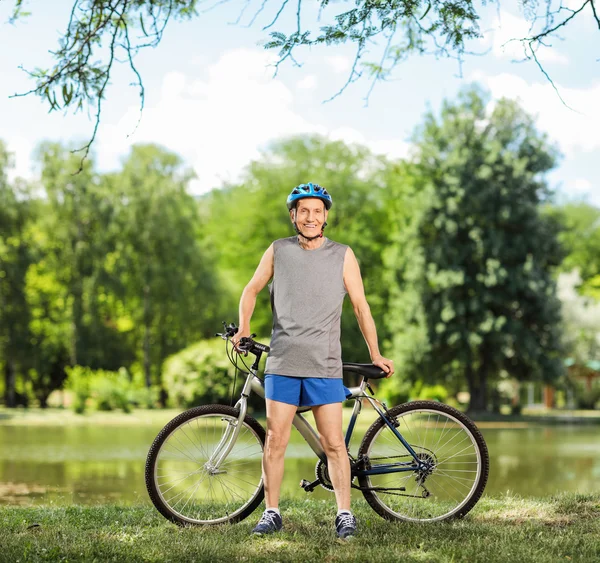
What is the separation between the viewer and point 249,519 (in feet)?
17.9

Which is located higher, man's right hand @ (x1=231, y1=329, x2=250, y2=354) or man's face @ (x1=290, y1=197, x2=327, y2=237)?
man's face @ (x1=290, y1=197, x2=327, y2=237)

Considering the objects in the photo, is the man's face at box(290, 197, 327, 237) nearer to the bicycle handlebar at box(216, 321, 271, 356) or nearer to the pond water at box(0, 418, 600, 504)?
the bicycle handlebar at box(216, 321, 271, 356)

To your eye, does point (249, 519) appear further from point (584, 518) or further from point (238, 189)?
point (238, 189)

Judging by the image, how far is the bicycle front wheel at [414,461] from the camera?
5.36 meters

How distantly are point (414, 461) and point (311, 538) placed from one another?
99cm

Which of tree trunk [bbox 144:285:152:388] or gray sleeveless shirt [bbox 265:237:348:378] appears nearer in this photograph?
gray sleeveless shirt [bbox 265:237:348:378]

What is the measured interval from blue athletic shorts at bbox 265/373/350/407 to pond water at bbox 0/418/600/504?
104 inches

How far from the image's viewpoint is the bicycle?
A: 520 centimetres

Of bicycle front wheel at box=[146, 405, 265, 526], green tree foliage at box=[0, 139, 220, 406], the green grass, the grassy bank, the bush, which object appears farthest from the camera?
green tree foliage at box=[0, 139, 220, 406]

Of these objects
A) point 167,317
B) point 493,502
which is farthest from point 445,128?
point 493,502

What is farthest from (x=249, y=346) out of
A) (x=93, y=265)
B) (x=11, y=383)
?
(x=11, y=383)

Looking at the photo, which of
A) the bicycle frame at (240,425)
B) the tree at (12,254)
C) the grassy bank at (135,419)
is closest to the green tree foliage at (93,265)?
the tree at (12,254)

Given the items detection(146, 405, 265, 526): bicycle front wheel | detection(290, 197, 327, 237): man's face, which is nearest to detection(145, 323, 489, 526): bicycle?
detection(146, 405, 265, 526): bicycle front wheel

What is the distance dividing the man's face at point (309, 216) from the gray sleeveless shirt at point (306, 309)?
0.11m
